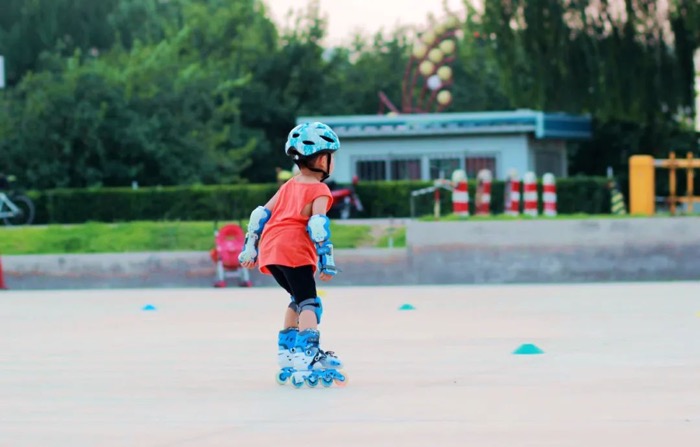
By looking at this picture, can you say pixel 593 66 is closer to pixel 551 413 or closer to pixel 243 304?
pixel 243 304

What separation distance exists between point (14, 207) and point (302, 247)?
22265 millimetres

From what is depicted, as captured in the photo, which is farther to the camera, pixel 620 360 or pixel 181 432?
pixel 620 360

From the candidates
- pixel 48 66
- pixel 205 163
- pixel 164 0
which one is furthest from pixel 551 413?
pixel 164 0

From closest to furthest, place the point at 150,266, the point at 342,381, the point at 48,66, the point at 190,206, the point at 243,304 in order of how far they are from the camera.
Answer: the point at 342,381 → the point at 243,304 → the point at 150,266 → the point at 190,206 → the point at 48,66

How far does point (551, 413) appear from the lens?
7.73 m

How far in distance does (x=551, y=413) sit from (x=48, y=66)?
166ft

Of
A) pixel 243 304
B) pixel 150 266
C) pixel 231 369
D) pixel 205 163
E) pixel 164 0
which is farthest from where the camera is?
pixel 164 0

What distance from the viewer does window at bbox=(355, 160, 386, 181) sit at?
41531 millimetres

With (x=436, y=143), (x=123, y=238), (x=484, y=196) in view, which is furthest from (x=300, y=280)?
(x=436, y=143)

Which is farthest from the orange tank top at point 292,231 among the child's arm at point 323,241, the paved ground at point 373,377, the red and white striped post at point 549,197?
the red and white striped post at point 549,197

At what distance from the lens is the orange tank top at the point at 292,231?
A: 929 centimetres

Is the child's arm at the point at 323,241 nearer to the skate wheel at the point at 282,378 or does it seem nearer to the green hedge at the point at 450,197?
the skate wheel at the point at 282,378

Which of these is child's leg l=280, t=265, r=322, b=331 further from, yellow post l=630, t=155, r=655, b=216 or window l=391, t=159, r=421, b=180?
window l=391, t=159, r=421, b=180

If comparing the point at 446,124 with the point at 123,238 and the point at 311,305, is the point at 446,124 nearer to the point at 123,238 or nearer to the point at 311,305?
the point at 123,238
